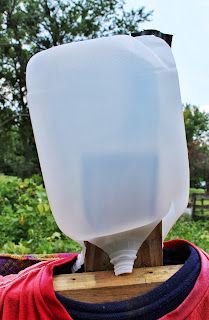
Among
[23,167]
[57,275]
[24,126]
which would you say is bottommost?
[23,167]

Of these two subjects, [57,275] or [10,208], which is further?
[10,208]

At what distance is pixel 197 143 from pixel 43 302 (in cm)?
1687

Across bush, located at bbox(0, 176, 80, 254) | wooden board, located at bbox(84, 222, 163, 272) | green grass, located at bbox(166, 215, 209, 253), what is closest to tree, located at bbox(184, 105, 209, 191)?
green grass, located at bbox(166, 215, 209, 253)

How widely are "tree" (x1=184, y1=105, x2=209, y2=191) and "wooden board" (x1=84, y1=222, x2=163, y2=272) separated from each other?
581 inches

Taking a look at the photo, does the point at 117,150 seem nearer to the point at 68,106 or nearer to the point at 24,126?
the point at 68,106

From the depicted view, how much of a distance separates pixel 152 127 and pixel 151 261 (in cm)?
23

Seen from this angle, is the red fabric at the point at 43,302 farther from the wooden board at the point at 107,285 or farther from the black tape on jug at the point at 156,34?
the black tape on jug at the point at 156,34

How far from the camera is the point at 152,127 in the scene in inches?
29.5

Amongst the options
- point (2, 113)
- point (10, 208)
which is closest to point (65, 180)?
point (10, 208)

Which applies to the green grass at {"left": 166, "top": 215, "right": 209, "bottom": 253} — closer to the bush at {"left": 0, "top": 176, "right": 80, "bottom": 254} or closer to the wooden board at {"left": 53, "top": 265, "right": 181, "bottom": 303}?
the bush at {"left": 0, "top": 176, "right": 80, "bottom": 254}

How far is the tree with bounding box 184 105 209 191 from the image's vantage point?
16188 millimetres

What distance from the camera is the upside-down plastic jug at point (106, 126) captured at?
74 centimetres

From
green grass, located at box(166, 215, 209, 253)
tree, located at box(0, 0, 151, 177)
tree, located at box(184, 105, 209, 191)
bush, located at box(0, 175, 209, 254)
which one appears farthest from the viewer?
tree, located at box(184, 105, 209, 191)

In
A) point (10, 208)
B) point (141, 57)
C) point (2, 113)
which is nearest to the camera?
point (141, 57)
